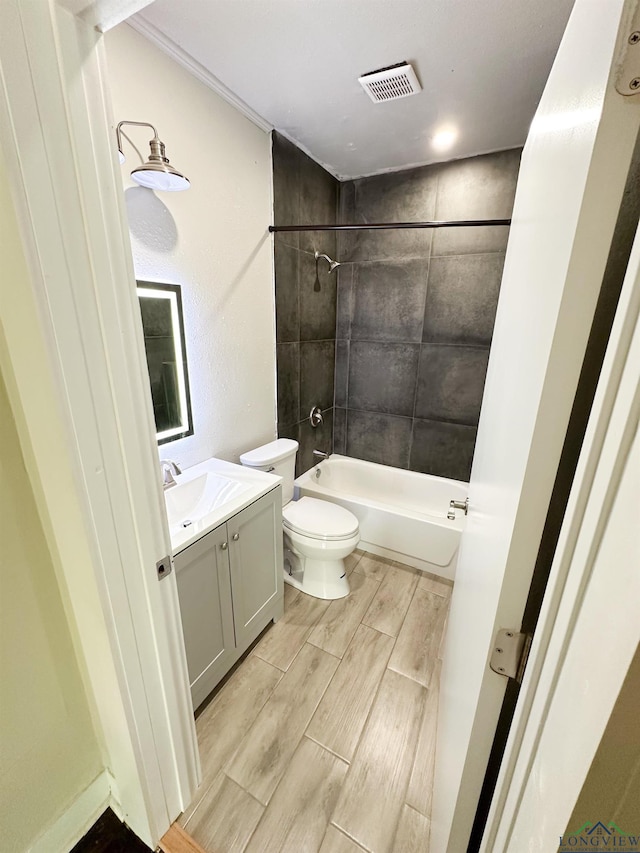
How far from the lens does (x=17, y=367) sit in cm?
65

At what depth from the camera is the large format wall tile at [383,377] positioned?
2619mm

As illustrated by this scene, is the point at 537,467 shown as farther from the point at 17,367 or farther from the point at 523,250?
the point at 17,367

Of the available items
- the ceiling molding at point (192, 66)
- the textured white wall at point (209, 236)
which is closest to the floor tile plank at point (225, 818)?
the textured white wall at point (209, 236)

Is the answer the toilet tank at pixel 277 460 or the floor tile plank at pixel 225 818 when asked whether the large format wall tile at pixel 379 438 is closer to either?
the toilet tank at pixel 277 460

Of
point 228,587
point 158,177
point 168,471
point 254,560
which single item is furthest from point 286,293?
point 228,587

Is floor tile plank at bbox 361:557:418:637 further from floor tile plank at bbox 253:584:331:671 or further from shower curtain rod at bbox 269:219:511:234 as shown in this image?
shower curtain rod at bbox 269:219:511:234

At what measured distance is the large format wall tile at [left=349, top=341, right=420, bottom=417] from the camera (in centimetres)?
262

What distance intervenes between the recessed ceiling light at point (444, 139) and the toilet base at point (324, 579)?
2476 mm

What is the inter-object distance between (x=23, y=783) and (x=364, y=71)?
264 centimetres

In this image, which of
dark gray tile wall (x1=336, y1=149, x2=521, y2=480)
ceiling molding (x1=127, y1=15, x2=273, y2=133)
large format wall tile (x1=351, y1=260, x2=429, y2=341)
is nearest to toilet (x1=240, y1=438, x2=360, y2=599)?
dark gray tile wall (x1=336, y1=149, x2=521, y2=480)

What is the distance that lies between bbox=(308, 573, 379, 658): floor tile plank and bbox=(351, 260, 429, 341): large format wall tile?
5.76ft

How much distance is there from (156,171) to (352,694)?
6.90ft

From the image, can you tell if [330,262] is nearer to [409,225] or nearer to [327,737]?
[409,225]

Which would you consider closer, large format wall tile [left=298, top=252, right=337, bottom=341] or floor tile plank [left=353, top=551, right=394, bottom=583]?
floor tile plank [left=353, top=551, right=394, bottom=583]
